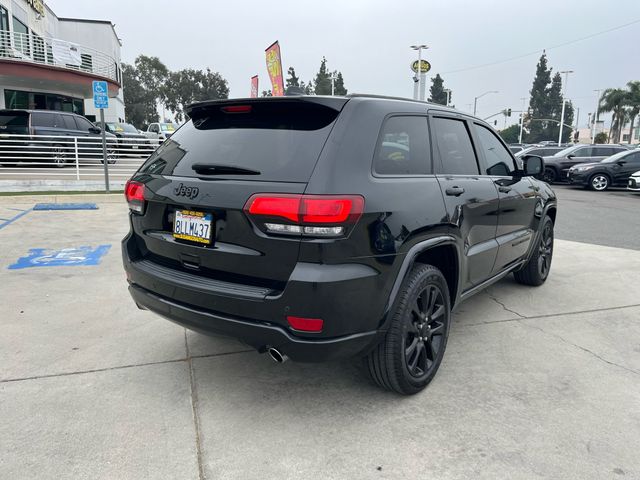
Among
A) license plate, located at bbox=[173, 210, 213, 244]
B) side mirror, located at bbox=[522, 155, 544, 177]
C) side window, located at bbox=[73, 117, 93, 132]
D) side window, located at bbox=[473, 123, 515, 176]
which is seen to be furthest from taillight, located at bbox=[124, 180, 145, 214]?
side window, located at bbox=[73, 117, 93, 132]

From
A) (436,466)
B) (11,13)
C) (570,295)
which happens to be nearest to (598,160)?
(570,295)

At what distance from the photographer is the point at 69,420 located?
2.72 metres

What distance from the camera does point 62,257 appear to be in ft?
20.4

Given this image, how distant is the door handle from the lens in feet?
10.5

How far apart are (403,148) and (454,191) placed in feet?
1.72

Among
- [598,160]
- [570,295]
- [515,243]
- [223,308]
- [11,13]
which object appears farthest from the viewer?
[11,13]

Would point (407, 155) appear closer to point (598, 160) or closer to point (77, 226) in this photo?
point (77, 226)

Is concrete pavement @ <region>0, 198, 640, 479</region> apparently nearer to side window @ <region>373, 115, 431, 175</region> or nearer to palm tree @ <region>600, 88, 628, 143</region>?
side window @ <region>373, 115, 431, 175</region>

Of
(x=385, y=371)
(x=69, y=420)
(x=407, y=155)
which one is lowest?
(x=69, y=420)

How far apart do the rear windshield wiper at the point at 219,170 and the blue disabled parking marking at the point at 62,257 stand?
150 inches

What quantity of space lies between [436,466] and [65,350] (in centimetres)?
272

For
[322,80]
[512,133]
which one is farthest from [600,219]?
[512,133]

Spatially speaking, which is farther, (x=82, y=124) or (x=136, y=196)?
(x=82, y=124)

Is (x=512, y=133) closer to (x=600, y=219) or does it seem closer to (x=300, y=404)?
(x=600, y=219)
